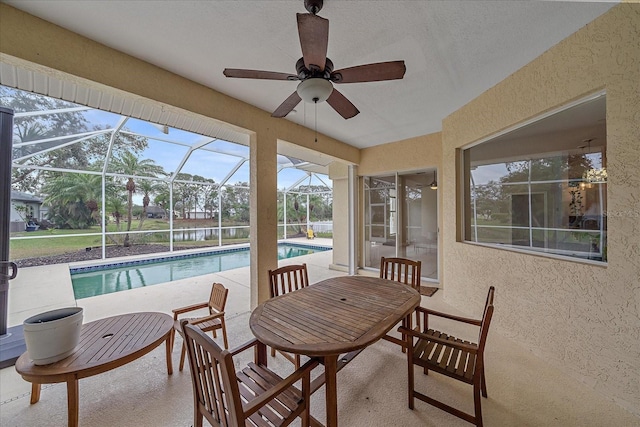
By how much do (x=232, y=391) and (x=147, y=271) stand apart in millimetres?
7210

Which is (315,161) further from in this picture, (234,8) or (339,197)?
(234,8)

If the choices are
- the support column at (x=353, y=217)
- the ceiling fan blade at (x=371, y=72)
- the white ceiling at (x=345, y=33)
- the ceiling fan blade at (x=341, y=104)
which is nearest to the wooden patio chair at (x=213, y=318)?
the ceiling fan blade at (x=341, y=104)

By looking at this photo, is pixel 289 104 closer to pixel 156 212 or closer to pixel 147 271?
pixel 147 271

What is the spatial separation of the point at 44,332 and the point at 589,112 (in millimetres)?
4496

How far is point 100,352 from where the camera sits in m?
1.58

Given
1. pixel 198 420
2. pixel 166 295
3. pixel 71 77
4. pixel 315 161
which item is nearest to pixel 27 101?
pixel 71 77

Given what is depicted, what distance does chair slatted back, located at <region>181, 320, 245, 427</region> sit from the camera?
92 centimetres

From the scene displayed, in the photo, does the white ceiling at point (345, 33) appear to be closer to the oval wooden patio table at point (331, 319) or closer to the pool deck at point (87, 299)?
the oval wooden patio table at point (331, 319)

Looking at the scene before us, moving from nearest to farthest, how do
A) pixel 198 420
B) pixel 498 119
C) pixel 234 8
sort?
1. pixel 198 420
2. pixel 234 8
3. pixel 498 119

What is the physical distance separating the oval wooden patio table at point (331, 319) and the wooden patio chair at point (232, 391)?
5.8 inches

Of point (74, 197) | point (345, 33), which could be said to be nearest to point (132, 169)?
point (74, 197)

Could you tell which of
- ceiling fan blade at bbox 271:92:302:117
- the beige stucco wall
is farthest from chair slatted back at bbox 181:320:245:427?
the beige stucco wall

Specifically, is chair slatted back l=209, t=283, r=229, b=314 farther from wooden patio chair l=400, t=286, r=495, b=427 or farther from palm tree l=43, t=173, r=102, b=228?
palm tree l=43, t=173, r=102, b=228

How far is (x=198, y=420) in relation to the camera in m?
1.30
